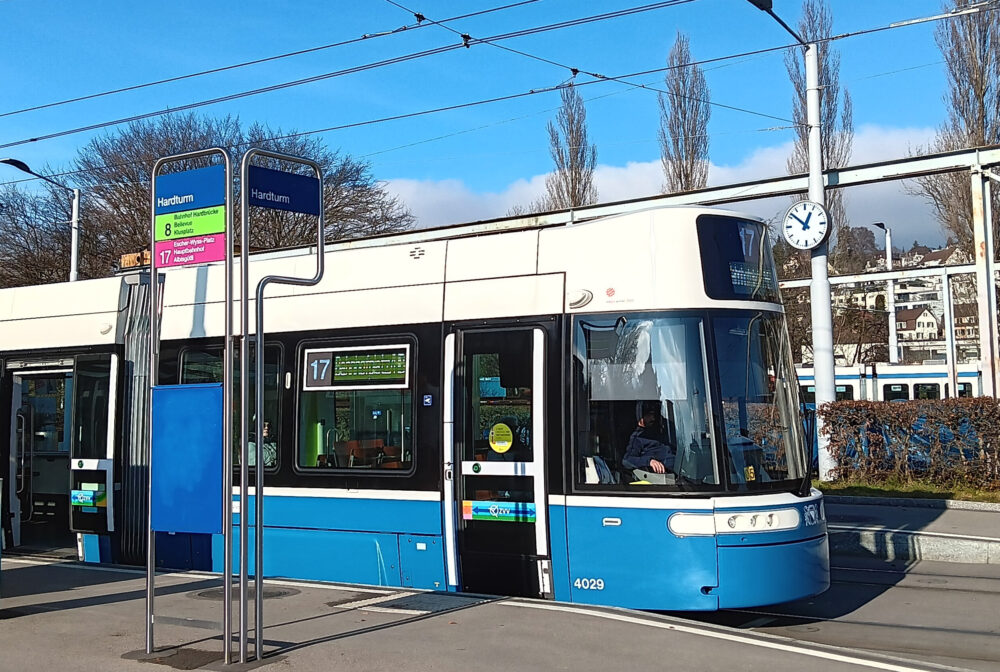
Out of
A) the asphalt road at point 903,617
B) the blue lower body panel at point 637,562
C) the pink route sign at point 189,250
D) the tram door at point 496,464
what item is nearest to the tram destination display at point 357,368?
the tram door at point 496,464

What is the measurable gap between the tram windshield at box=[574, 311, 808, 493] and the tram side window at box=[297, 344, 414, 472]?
5.93 feet

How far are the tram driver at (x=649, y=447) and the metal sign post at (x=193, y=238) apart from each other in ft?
10.5

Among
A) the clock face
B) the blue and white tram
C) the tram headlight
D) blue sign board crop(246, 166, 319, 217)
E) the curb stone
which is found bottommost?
the curb stone

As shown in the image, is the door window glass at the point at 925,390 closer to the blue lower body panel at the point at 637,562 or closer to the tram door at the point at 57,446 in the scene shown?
the blue lower body panel at the point at 637,562

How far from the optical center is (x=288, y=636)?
24.7 feet

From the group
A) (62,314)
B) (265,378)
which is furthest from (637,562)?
(62,314)

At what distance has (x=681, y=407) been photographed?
27.1ft

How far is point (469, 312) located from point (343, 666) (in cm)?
362

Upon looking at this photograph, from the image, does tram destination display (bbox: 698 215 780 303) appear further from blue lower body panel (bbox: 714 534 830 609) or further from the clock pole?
the clock pole

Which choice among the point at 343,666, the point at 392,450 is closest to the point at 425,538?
the point at 392,450

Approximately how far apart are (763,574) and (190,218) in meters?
4.98

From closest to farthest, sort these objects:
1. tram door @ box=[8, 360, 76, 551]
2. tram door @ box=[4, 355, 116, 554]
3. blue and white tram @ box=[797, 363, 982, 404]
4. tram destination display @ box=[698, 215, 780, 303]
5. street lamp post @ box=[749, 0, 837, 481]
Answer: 1. tram destination display @ box=[698, 215, 780, 303]
2. tram door @ box=[4, 355, 116, 554]
3. tram door @ box=[8, 360, 76, 551]
4. street lamp post @ box=[749, 0, 837, 481]
5. blue and white tram @ box=[797, 363, 982, 404]

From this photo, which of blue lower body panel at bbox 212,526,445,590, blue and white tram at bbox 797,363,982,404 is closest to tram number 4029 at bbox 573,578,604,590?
blue lower body panel at bbox 212,526,445,590

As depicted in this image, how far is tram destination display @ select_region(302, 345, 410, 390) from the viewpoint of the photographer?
9711mm
